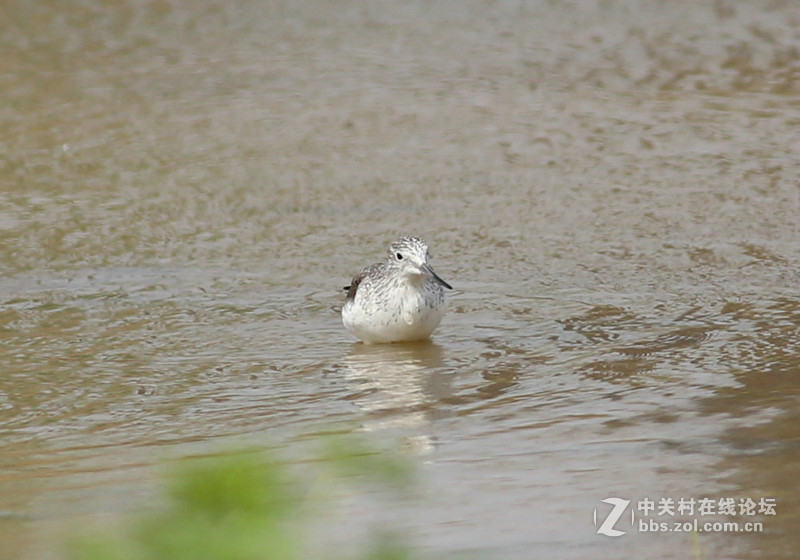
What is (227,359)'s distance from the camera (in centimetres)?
672

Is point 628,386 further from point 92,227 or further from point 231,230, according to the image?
point 92,227

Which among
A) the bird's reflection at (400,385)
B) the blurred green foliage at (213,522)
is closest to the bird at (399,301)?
the bird's reflection at (400,385)

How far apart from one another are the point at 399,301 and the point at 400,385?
2.69 feet

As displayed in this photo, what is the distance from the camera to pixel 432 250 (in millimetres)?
8656

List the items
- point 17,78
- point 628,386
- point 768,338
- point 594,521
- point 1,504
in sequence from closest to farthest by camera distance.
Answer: point 594,521
point 1,504
point 628,386
point 768,338
point 17,78

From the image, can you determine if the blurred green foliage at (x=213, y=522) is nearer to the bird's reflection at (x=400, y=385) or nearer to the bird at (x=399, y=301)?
the bird's reflection at (x=400, y=385)

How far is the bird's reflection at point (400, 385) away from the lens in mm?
5527

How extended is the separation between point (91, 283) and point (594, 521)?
4.65 metres

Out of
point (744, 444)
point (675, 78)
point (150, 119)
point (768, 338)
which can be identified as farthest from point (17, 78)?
point (744, 444)

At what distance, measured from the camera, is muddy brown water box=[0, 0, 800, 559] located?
15.8 ft

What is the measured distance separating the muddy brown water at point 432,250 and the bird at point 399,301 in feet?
0.37

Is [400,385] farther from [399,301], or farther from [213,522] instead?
[213,522]

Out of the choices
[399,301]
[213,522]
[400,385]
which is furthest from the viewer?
[399,301]

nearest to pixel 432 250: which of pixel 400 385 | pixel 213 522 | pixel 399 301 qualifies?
pixel 399 301
